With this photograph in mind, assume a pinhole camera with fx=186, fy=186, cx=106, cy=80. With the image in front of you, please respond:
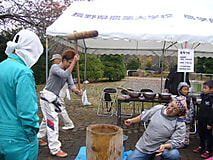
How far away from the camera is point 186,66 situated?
4180 mm

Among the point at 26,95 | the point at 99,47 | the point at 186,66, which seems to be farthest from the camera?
the point at 99,47

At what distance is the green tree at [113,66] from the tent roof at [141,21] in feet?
43.6

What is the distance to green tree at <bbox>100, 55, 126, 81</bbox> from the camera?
62.4 ft

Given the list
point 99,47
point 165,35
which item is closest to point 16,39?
point 165,35

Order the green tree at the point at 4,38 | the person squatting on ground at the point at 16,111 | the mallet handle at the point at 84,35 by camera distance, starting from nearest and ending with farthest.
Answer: the person squatting on ground at the point at 16,111
the mallet handle at the point at 84,35
the green tree at the point at 4,38

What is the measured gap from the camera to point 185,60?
4180mm

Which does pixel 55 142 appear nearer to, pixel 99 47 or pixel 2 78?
pixel 2 78

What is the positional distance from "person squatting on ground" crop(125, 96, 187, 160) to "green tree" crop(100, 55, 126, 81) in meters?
16.4

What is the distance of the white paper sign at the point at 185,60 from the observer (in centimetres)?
416

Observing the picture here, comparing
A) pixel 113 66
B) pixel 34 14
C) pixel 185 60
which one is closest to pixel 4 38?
pixel 34 14

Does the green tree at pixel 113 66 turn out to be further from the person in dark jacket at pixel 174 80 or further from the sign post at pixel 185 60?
the sign post at pixel 185 60

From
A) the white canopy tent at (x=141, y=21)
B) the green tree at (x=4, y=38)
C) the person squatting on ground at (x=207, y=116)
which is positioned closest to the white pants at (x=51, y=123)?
the white canopy tent at (x=141, y=21)

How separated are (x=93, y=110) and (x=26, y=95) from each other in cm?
567

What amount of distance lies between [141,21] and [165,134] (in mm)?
3121
